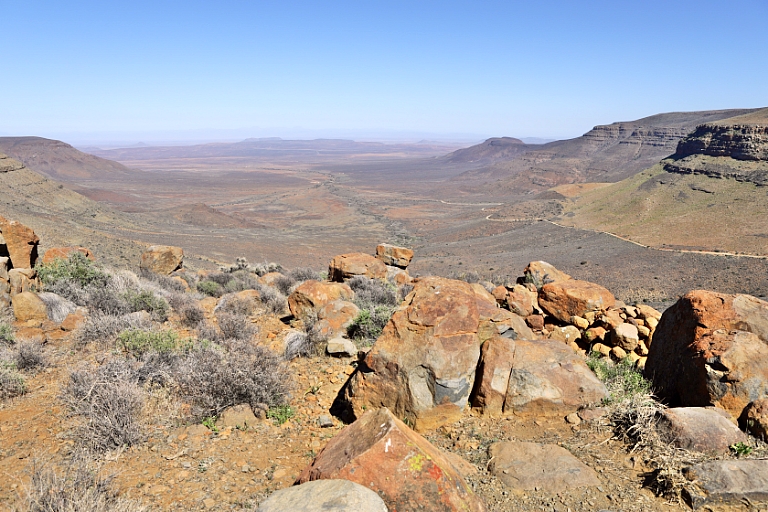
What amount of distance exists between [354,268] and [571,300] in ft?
22.6

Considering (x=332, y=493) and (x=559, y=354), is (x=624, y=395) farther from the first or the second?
(x=332, y=493)

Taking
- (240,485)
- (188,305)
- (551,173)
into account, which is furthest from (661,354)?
(551,173)

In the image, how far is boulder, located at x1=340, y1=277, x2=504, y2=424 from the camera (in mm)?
4996

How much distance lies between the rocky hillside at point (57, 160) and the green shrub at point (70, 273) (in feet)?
361

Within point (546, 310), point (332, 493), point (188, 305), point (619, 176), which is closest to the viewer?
point (332, 493)

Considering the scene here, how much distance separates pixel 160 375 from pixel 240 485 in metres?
2.63

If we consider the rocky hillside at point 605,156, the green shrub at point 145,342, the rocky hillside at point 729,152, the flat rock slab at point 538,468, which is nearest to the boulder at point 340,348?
the green shrub at point 145,342

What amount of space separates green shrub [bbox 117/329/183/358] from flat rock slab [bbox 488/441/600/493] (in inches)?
186

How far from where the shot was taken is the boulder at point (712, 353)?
182 inches

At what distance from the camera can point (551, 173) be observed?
91625 mm

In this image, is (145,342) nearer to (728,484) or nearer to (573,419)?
(573,419)

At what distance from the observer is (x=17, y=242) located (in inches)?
430

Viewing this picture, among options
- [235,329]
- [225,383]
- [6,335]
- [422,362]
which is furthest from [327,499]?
[6,335]

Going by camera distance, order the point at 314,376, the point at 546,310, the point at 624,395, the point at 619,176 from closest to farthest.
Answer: the point at 624,395 < the point at 314,376 < the point at 546,310 < the point at 619,176
